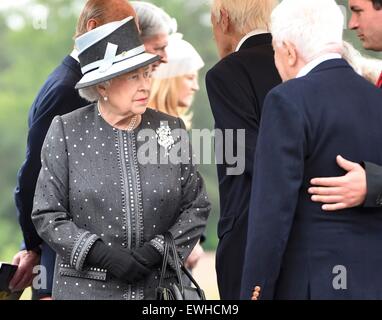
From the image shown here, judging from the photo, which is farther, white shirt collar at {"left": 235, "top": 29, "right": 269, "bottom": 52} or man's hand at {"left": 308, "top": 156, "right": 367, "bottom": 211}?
white shirt collar at {"left": 235, "top": 29, "right": 269, "bottom": 52}

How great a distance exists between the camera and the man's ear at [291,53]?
428 cm

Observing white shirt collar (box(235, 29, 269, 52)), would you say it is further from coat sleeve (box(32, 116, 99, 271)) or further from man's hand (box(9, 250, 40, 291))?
man's hand (box(9, 250, 40, 291))

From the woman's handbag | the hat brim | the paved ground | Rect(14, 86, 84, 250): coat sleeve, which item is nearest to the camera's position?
the woman's handbag

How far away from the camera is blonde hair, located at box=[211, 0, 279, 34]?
5.12 m

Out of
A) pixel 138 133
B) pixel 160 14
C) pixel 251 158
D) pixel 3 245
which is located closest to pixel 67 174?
pixel 138 133

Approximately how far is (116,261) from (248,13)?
1385mm

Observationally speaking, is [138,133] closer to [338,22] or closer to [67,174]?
[67,174]

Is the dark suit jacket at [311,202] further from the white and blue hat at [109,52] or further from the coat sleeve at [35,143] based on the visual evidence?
the coat sleeve at [35,143]

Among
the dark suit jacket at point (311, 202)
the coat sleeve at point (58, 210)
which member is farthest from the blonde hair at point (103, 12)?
the dark suit jacket at point (311, 202)

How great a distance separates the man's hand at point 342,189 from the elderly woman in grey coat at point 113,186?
72cm

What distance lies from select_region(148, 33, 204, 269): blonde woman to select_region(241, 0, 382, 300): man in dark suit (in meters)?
2.45

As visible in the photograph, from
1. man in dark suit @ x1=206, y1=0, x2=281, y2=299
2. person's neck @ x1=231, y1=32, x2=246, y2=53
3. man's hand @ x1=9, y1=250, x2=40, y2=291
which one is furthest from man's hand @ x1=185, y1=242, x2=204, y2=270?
person's neck @ x1=231, y1=32, x2=246, y2=53
